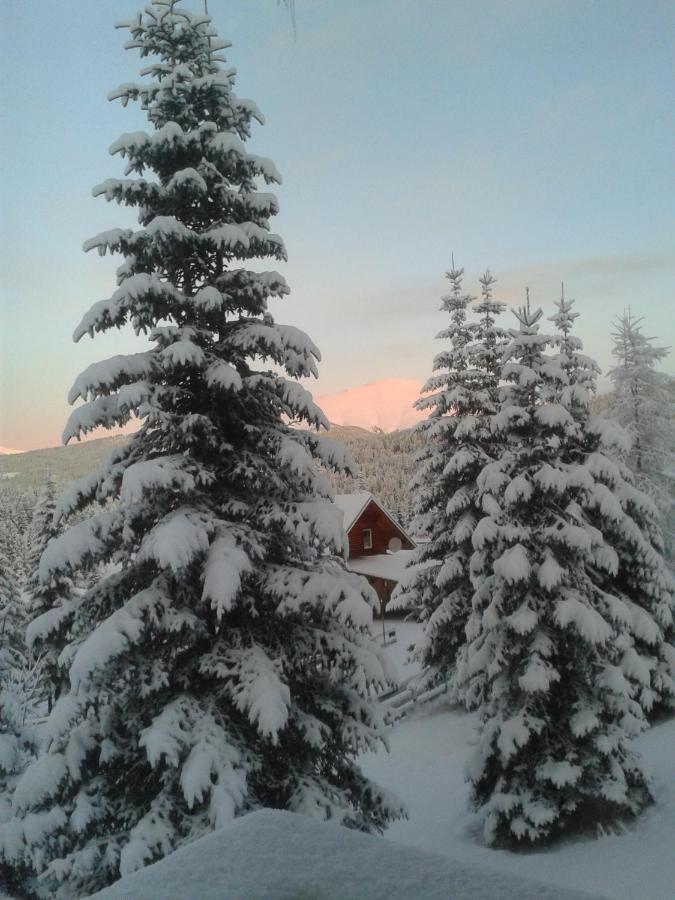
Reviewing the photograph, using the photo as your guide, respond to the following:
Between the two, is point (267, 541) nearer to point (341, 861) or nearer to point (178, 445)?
point (178, 445)

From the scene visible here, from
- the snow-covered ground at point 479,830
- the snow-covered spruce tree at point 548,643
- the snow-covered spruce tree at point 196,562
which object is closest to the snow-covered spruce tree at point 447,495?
the snow-covered ground at point 479,830

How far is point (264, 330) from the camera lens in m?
8.37

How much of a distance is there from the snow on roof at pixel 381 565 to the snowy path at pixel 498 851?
17846 mm

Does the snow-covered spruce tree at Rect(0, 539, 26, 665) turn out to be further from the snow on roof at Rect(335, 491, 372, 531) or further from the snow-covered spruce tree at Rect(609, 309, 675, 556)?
the snow-covered spruce tree at Rect(609, 309, 675, 556)

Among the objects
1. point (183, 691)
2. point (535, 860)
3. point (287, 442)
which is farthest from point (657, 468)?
point (183, 691)

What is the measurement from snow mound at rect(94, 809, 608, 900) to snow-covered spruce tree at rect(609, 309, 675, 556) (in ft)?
70.8

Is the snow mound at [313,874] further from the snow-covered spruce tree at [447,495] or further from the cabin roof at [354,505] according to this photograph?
the cabin roof at [354,505]

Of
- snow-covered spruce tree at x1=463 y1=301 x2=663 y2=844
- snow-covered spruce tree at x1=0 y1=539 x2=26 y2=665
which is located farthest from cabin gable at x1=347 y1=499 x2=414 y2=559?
snow-covered spruce tree at x1=463 y1=301 x2=663 y2=844

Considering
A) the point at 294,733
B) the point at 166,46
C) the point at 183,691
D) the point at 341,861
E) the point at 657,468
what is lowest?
the point at 294,733

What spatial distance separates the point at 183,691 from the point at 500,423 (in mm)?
9513

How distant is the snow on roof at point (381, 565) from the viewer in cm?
3884

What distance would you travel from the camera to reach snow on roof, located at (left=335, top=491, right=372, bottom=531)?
40369mm

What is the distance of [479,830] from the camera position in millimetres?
13227

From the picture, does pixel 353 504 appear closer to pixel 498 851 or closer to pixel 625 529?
pixel 625 529
